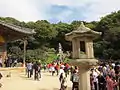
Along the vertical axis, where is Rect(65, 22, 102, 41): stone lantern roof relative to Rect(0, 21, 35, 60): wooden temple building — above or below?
below

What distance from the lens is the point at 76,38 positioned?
43.2ft

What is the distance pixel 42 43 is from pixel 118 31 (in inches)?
689

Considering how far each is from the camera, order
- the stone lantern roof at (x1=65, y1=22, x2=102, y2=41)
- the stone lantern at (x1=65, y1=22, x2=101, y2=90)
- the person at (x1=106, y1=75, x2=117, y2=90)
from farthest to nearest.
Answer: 1. the person at (x1=106, y1=75, x2=117, y2=90)
2. the stone lantern roof at (x1=65, y1=22, x2=102, y2=41)
3. the stone lantern at (x1=65, y1=22, x2=101, y2=90)

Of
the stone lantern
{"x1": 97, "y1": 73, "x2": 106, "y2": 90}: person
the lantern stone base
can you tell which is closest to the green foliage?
{"x1": 97, "y1": 73, "x2": 106, "y2": 90}: person

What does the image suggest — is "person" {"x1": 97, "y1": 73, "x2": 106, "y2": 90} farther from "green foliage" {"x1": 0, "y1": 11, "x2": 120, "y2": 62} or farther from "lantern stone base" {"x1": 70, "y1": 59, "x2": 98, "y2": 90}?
"green foliage" {"x1": 0, "y1": 11, "x2": 120, "y2": 62}

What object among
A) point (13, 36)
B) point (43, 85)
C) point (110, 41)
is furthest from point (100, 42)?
point (43, 85)

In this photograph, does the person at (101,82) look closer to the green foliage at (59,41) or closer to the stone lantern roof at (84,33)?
the stone lantern roof at (84,33)

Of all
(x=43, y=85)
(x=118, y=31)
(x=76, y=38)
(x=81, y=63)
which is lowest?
(x=43, y=85)

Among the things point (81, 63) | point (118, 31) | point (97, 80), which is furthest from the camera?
point (118, 31)

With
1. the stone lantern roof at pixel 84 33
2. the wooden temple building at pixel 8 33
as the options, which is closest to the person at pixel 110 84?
the stone lantern roof at pixel 84 33

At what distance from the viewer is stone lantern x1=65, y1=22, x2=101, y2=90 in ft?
40.9

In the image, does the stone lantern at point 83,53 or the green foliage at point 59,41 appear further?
the green foliage at point 59,41

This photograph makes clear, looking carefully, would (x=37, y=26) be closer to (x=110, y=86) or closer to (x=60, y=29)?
(x=60, y=29)

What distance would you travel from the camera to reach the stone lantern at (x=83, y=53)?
40.9 feet
